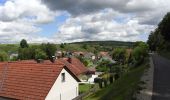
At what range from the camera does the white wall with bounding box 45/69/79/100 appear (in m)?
26.4

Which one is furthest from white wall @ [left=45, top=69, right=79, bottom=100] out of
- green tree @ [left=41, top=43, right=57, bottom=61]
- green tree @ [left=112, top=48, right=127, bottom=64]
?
green tree @ [left=112, top=48, right=127, bottom=64]

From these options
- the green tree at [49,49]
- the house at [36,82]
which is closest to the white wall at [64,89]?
the house at [36,82]

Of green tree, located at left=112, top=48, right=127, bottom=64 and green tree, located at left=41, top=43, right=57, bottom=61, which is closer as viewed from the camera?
green tree, located at left=41, top=43, right=57, bottom=61

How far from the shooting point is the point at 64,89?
29281mm

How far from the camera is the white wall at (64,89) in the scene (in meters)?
26.4

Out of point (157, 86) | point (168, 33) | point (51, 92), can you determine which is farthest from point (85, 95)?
point (168, 33)

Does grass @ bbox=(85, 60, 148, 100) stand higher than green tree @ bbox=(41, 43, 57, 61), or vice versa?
green tree @ bbox=(41, 43, 57, 61)

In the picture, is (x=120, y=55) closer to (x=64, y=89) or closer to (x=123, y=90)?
(x=64, y=89)

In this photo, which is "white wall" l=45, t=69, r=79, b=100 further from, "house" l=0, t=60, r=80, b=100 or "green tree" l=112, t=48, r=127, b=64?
"green tree" l=112, t=48, r=127, b=64

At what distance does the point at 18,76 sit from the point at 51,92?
4909mm

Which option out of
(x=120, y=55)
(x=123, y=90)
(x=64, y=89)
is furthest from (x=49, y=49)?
(x=123, y=90)

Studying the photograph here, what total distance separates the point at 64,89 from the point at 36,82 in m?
3.92

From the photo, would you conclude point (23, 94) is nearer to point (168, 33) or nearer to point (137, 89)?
point (137, 89)

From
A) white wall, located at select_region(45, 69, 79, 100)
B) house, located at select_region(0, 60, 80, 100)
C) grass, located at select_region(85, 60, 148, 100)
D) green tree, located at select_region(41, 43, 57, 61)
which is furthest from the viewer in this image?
green tree, located at select_region(41, 43, 57, 61)
